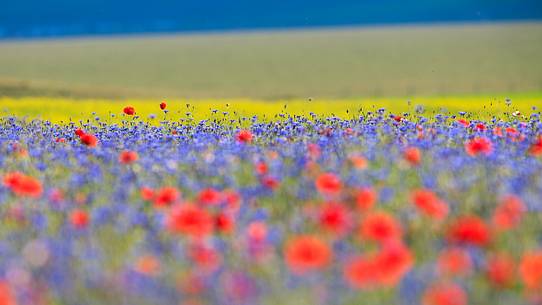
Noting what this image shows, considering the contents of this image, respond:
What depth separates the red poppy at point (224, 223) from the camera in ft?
11.6

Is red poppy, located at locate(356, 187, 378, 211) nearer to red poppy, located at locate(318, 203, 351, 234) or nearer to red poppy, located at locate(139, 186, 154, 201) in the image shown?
red poppy, located at locate(318, 203, 351, 234)

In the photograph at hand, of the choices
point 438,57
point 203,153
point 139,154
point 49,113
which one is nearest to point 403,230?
point 203,153

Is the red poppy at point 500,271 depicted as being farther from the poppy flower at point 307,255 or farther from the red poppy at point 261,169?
the red poppy at point 261,169

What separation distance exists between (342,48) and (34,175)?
60.2 metres

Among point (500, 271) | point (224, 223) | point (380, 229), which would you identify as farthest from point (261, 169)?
point (500, 271)

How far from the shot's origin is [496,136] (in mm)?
6062

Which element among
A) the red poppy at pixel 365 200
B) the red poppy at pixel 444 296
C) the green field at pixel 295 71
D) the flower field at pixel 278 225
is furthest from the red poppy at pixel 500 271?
the green field at pixel 295 71

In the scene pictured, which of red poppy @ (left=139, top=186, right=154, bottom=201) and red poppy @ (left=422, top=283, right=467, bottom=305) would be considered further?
red poppy @ (left=139, top=186, right=154, bottom=201)

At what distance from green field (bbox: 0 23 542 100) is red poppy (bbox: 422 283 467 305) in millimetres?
18984

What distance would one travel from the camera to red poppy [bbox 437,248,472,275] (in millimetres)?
2955

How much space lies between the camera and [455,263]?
2941 millimetres

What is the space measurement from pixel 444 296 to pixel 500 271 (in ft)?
1.04

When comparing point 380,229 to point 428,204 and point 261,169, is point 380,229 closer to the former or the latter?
point 428,204

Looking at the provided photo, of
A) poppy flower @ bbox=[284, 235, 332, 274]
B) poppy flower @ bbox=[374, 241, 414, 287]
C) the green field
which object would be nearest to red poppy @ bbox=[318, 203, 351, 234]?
poppy flower @ bbox=[284, 235, 332, 274]
